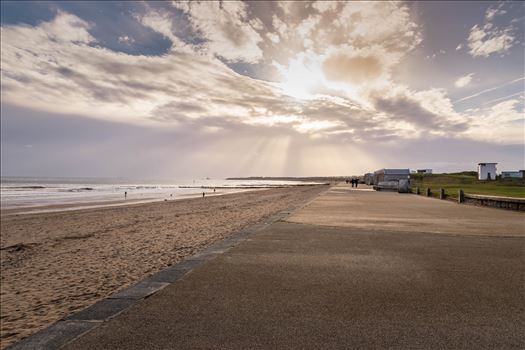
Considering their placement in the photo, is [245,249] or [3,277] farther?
[3,277]

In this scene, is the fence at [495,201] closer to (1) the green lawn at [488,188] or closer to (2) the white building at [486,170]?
(1) the green lawn at [488,188]

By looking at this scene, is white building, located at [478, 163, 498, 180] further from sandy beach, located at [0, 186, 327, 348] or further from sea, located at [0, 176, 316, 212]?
sandy beach, located at [0, 186, 327, 348]

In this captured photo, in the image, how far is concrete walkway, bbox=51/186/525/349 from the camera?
3.08 meters

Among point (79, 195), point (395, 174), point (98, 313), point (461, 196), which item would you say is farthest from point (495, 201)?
point (79, 195)

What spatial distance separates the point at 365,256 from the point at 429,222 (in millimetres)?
6572

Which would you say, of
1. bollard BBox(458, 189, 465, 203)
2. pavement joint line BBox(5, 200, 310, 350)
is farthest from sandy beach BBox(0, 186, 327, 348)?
bollard BBox(458, 189, 465, 203)

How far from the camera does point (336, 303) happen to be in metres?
3.96

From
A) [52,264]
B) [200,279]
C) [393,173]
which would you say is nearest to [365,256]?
[200,279]

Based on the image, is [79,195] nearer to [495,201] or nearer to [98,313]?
[495,201]

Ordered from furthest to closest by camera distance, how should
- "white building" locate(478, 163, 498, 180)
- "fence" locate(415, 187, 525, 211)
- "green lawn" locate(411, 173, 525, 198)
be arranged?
"white building" locate(478, 163, 498, 180)
"green lawn" locate(411, 173, 525, 198)
"fence" locate(415, 187, 525, 211)

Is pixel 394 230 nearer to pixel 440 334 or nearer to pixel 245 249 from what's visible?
pixel 245 249

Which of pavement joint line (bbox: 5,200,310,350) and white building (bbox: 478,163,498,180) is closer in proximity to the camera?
pavement joint line (bbox: 5,200,310,350)

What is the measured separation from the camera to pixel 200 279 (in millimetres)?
4906

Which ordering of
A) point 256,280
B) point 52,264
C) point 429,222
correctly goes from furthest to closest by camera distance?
point 429,222, point 52,264, point 256,280
